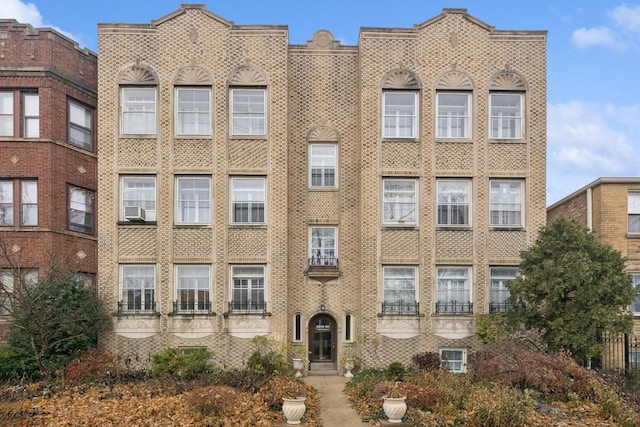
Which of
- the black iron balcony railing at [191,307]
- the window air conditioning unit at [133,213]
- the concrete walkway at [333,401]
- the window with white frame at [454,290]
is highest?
the window air conditioning unit at [133,213]

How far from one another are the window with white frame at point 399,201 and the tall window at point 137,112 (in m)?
9.09

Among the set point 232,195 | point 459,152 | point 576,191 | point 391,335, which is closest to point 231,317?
point 232,195

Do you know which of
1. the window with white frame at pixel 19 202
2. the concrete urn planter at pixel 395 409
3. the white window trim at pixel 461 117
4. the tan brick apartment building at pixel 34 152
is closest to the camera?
the concrete urn planter at pixel 395 409

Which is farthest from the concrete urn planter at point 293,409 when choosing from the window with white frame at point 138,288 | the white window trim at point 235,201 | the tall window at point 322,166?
the tall window at point 322,166

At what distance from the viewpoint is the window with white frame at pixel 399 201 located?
60.3 feet

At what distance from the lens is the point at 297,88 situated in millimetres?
18938

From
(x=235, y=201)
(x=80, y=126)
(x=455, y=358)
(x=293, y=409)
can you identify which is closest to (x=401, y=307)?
(x=455, y=358)

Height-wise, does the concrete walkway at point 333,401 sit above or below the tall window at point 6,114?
below

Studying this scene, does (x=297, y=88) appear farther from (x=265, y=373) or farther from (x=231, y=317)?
(x=265, y=373)

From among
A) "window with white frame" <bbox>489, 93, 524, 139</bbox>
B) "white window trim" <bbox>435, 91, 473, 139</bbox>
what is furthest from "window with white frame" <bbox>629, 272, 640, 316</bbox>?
"white window trim" <bbox>435, 91, 473, 139</bbox>

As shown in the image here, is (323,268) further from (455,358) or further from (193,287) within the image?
(455,358)

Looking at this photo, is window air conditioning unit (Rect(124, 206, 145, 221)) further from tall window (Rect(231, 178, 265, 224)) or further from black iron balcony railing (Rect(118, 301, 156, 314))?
tall window (Rect(231, 178, 265, 224))

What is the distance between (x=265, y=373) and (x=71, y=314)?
6.77m

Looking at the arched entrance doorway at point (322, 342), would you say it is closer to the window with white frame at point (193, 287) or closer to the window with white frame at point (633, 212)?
the window with white frame at point (193, 287)
